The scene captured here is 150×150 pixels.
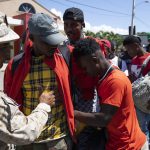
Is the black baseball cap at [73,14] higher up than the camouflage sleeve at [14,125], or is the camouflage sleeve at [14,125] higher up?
the black baseball cap at [73,14]

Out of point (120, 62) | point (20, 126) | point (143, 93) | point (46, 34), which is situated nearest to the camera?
point (20, 126)

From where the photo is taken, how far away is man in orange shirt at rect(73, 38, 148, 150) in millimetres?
2734

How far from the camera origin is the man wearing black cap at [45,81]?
9.71 ft

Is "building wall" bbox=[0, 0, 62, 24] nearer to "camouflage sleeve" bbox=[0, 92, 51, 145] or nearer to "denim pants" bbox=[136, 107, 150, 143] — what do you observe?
"denim pants" bbox=[136, 107, 150, 143]

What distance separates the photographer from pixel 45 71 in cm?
305

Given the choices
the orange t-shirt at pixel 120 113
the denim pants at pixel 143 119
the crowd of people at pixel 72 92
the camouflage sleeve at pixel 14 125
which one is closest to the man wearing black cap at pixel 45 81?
the crowd of people at pixel 72 92

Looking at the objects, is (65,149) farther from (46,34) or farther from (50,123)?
(46,34)

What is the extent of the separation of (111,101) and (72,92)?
50cm

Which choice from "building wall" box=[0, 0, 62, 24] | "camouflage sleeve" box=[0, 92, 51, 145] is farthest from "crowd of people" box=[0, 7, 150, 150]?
"building wall" box=[0, 0, 62, 24]

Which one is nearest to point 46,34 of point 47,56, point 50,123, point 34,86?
point 47,56

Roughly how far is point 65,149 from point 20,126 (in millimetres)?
890

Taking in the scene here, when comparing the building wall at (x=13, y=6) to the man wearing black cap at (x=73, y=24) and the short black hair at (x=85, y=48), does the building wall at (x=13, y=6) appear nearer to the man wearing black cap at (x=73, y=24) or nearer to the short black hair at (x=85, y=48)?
the man wearing black cap at (x=73, y=24)

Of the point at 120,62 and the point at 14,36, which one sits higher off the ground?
the point at 14,36

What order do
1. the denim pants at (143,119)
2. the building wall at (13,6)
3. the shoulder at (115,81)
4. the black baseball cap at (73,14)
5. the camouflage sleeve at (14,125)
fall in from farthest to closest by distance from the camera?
the building wall at (13,6)
the denim pants at (143,119)
the black baseball cap at (73,14)
the shoulder at (115,81)
the camouflage sleeve at (14,125)
